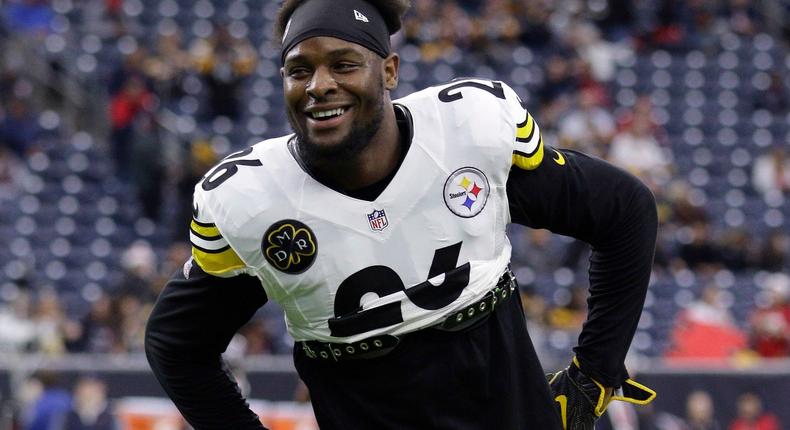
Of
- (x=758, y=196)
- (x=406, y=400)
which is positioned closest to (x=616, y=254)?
(x=406, y=400)

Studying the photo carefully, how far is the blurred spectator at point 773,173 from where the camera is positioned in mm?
15444

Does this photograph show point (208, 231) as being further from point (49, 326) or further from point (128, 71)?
point (128, 71)

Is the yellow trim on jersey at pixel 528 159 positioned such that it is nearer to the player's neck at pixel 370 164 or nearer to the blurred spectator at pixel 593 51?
the player's neck at pixel 370 164

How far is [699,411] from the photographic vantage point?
A: 9.62 m

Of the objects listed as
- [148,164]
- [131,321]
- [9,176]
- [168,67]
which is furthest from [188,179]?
[131,321]

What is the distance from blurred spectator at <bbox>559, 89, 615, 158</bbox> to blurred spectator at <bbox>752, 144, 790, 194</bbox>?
174 cm

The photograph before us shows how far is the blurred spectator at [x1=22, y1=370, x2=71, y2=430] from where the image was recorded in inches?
379

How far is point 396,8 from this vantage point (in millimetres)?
3039

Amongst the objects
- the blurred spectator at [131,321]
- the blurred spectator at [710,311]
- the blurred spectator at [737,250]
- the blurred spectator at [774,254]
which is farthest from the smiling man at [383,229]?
the blurred spectator at [737,250]

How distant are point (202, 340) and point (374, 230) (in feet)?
1.62

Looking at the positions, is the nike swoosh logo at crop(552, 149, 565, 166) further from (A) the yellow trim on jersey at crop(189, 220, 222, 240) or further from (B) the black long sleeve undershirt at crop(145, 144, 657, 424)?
(A) the yellow trim on jersey at crop(189, 220, 222, 240)

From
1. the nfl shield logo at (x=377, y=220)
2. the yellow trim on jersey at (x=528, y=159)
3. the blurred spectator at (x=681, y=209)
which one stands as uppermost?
the yellow trim on jersey at (x=528, y=159)

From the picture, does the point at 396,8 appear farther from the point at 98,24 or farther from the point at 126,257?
the point at 98,24

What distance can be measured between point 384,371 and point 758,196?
43.5 feet
